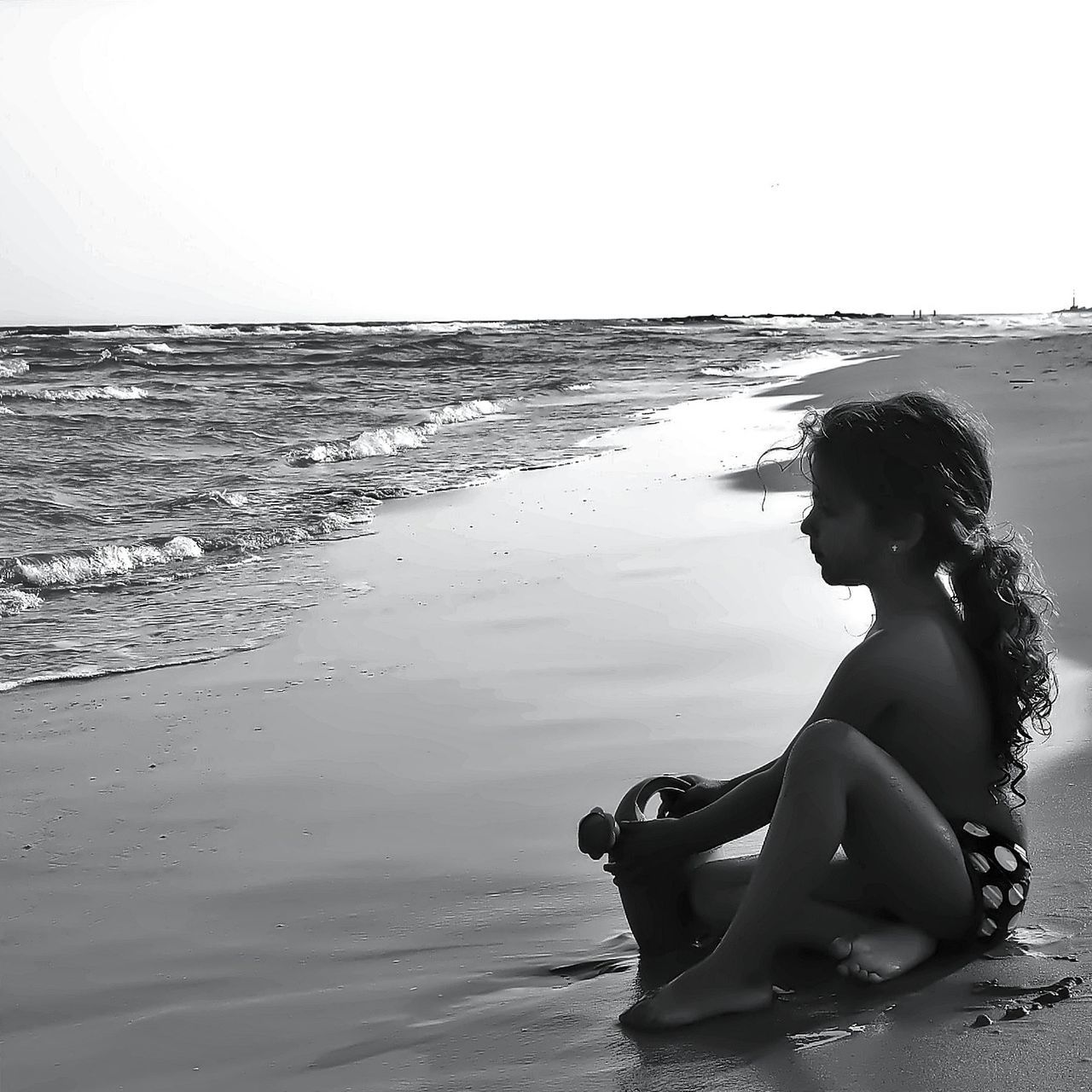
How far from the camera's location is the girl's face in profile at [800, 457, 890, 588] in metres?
2.12

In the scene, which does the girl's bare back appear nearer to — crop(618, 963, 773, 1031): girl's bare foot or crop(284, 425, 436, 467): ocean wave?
crop(618, 963, 773, 1031): girl's bare foot

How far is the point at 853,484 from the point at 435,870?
137cm

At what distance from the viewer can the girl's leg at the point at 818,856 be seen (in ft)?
6.18

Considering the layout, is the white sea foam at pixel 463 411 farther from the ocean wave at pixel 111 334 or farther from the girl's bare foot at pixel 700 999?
the ocean wave at pixel 111 334

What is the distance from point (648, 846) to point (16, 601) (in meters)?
4.85

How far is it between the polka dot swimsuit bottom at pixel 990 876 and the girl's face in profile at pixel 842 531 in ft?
1.53

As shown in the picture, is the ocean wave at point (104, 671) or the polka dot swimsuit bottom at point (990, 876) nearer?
the polka dot swimsuit bottom at point (990, 876)

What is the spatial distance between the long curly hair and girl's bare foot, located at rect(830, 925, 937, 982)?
0.30m

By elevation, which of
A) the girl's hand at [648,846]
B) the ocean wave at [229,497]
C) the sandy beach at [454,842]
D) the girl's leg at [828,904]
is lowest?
the sandy beach at [454,842]

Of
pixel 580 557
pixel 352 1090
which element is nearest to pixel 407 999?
pixel 352 1090

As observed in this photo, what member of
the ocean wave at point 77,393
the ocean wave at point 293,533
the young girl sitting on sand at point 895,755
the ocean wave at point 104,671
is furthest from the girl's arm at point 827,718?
the ocean wave at point 77,393

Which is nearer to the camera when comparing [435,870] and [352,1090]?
[352,1090]

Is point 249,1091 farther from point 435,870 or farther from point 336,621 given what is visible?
point 336,621

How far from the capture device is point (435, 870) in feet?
9.32
